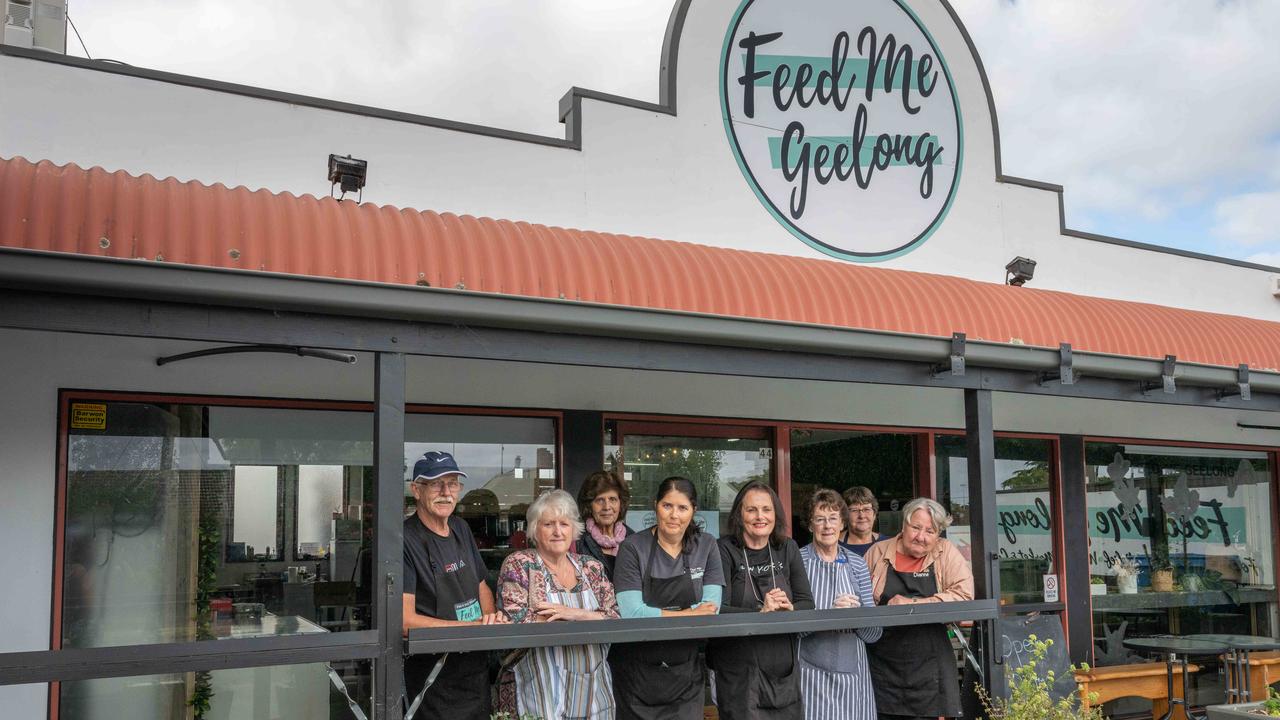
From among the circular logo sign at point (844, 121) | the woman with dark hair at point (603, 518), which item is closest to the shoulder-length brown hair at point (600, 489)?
the woman with dark hair at point (603, 518)

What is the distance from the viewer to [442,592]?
4812 millimetres

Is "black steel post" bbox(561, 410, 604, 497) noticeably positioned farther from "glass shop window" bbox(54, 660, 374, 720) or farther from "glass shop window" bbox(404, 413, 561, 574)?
"glass shop window" bbox(54, 660, 374, 720)

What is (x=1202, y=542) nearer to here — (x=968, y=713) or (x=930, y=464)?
(x=930, y=464)

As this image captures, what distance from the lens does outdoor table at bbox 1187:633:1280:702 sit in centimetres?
829

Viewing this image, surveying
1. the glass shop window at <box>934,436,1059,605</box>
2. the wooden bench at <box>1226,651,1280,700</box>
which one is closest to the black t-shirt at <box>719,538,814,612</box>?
the glass shop window at <box>934,436,1059,605</box>

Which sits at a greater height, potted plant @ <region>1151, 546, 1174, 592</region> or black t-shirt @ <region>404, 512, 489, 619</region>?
black t-shirt @ <region>404, 512, 489, 619</region>

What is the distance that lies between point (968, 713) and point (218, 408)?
451 centimetres

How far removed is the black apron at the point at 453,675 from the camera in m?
4.75

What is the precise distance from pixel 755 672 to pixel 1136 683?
4956 mm

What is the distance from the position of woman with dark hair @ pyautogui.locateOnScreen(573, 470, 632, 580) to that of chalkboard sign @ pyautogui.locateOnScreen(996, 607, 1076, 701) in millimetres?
2503

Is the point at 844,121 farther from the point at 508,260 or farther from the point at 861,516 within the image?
the point at 508,260

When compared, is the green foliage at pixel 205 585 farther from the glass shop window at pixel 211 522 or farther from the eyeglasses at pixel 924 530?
the eyeglasses at pixel 924 530

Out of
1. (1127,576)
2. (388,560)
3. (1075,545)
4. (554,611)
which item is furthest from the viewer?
(1127,576)

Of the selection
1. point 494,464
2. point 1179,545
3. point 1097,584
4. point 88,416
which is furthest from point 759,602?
point 1179,545
